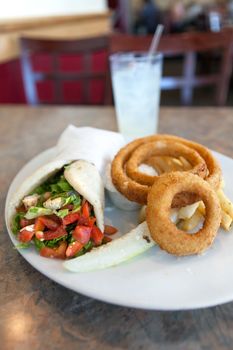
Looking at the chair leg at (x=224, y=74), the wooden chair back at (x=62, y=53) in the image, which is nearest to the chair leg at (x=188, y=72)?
the chair leg at (x=224, y=74)

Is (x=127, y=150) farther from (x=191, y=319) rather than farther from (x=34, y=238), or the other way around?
(x=191, y=319)

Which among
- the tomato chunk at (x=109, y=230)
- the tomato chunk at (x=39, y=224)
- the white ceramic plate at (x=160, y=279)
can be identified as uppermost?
the tomato chunk at (x=39, y=224)

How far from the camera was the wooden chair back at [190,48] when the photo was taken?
64.9 inches

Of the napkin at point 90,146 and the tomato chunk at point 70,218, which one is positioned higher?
the napkin at point 90,146

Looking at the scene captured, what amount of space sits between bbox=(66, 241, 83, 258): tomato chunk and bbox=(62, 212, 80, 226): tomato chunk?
0.06 meters

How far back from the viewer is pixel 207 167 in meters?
0.85

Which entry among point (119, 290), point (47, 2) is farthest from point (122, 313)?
point (47, 2)

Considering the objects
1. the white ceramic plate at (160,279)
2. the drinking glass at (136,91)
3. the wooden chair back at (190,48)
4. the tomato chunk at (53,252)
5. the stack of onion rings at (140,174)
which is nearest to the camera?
the white ceramic plate at (160,279)

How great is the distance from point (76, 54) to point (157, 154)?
1.20m

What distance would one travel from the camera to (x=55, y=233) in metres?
0.71

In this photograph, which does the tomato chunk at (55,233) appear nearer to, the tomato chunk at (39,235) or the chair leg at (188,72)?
the tomato chunk at (39,235)

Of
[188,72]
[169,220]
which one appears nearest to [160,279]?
[169,220]

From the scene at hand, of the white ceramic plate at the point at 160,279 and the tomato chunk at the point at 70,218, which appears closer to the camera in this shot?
the white ceramic plate at the point at 160,279

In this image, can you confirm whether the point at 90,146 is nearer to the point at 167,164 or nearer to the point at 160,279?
the point at 167,164
